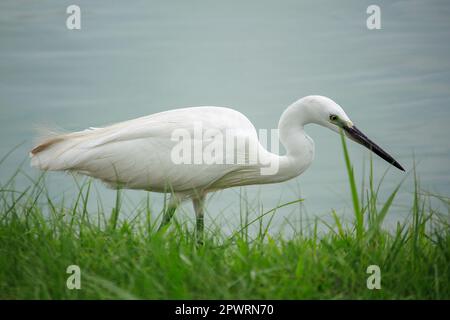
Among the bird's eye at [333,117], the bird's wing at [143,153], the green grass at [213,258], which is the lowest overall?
the green grass at [213,258]

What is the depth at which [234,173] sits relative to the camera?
187 inches

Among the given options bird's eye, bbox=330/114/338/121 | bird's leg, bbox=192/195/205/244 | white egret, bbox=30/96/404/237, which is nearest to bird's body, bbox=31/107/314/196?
white egret, bbox=30/96/404/237

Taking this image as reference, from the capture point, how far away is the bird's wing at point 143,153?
14.8ft

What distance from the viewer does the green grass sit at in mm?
2961

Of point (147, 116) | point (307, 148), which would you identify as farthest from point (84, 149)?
point (307, 148)

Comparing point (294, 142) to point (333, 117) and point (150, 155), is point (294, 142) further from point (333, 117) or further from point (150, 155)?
point (150, 155)

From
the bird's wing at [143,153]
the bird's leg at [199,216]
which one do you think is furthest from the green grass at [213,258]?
the bird's wing at [143,153]

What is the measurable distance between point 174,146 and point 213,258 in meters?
1.40

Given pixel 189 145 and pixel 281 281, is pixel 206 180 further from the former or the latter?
pixel 281 281

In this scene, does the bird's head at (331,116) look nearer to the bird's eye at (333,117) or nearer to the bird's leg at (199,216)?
the bird's eye at (333,117)

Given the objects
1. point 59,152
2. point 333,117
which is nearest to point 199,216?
point 59,152

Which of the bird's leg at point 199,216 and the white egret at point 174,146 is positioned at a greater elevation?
the white egret at point 174,146

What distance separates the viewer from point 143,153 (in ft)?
15.0
